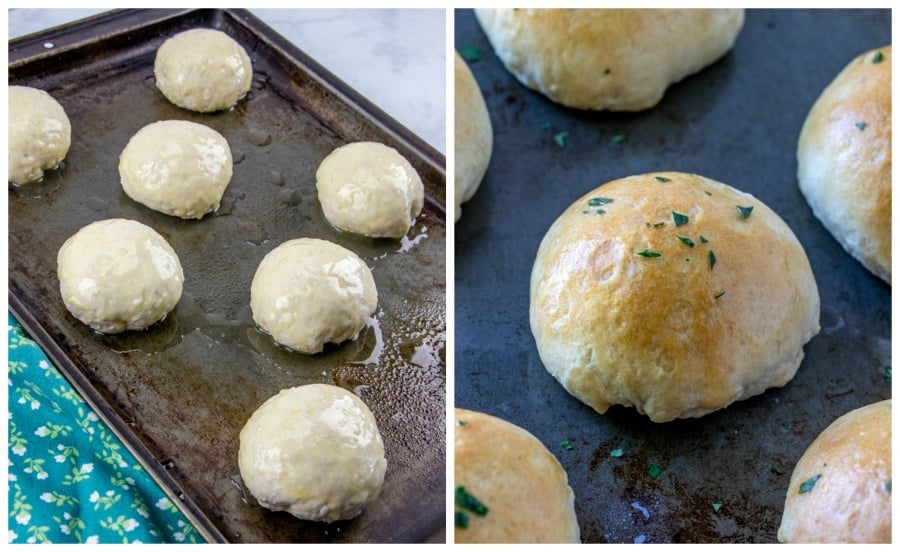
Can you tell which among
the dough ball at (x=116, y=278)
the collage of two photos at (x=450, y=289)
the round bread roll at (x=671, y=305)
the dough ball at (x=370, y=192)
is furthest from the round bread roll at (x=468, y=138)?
the dough ball at (x=116, y=278)

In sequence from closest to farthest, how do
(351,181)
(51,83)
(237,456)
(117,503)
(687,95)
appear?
(117,503)
(237,456)
(351,181)
(51,83)
(687,95)

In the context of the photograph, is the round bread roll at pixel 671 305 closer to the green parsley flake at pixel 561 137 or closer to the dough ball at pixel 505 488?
the dough ball at pixel 505 488

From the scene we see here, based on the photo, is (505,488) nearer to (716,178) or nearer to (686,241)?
(686,241)

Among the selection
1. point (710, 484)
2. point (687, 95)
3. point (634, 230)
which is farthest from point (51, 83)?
point (710, 484)

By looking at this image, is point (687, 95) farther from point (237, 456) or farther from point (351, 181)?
point (237, 456)

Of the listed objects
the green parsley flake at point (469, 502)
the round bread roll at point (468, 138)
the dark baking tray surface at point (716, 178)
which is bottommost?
the dark baking tray surface at point (716, 178)

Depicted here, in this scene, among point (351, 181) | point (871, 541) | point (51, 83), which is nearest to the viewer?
point (871, 541)

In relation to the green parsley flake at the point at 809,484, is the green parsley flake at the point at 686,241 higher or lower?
higher

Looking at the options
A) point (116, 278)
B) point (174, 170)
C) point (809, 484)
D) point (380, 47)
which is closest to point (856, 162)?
point (809, 484)
